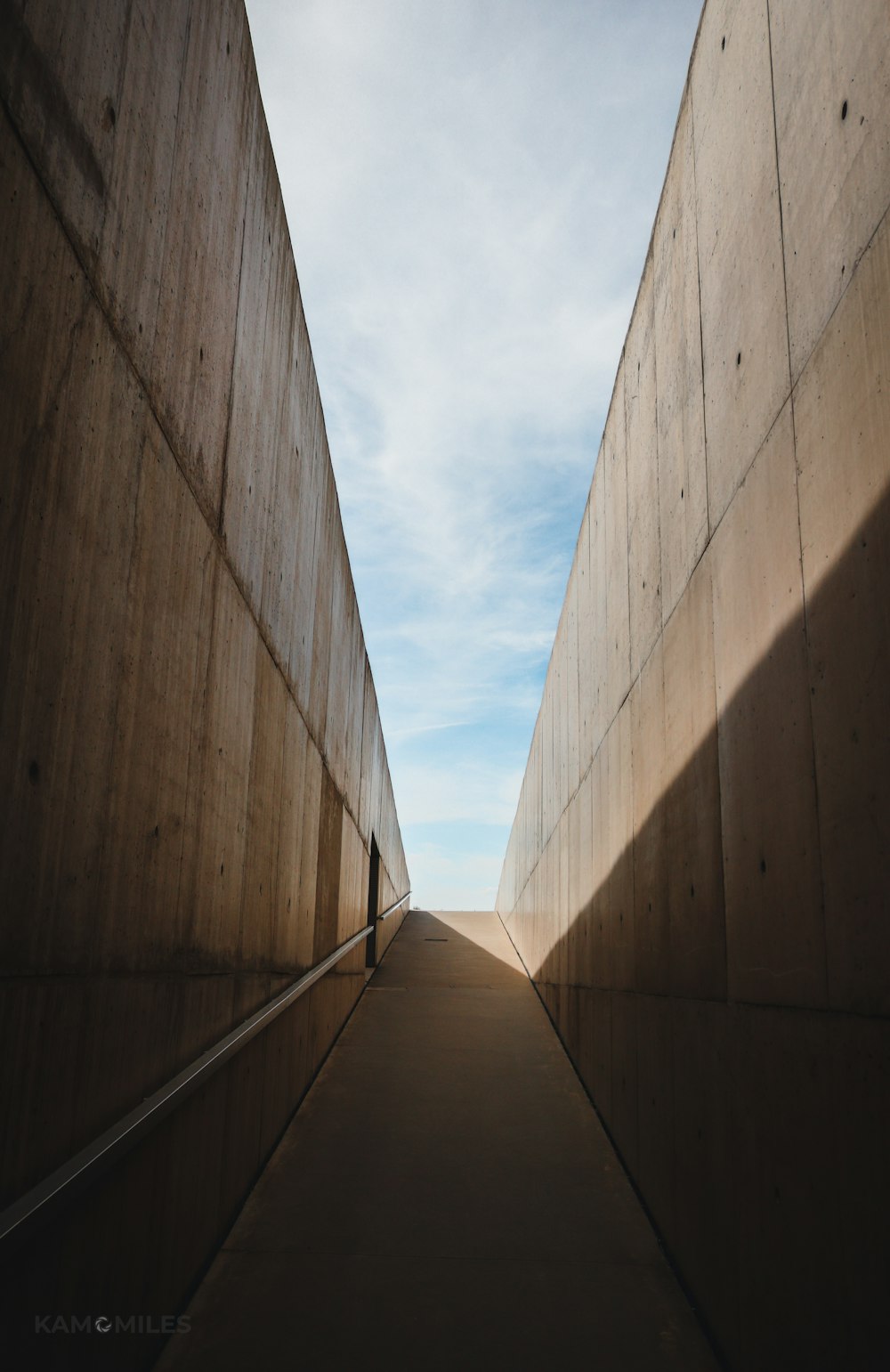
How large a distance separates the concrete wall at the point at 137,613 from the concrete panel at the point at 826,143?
1586 mm

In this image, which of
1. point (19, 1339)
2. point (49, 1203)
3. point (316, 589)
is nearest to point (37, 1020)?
point (49, 1203)

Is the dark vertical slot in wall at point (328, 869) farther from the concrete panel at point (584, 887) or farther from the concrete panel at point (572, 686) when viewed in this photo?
the concrete panel at point (572, 686)

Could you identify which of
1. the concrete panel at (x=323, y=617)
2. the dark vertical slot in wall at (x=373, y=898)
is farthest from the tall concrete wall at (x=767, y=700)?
the dark vertical slot in wall at (x=373, y=898)

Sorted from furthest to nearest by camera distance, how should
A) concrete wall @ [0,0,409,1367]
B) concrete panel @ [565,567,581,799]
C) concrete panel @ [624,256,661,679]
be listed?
1. concrete panel @ [565,567,581,799]
2. concrete panel @ [624,256,661,679]
3. concrete wall @ [0,0,409,1367]

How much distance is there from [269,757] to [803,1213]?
2688mm

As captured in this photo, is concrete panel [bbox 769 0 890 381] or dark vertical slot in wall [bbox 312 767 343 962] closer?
concrete panel [bbox 769 0 890 381]

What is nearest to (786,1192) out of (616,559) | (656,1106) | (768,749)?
(768,749)

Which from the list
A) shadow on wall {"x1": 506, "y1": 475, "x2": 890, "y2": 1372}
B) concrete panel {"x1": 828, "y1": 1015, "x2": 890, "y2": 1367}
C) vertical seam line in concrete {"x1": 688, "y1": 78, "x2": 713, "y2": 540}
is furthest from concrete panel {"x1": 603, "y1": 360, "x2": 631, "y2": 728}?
concrete panel {"x1": 828, "y1": 1015, "x2": 890, "y2": 1367}

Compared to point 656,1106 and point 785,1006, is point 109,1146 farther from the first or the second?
point 656,1106

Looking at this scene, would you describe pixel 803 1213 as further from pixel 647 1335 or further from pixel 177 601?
pixel 177 601

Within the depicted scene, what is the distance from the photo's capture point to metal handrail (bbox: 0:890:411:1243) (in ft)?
5.51

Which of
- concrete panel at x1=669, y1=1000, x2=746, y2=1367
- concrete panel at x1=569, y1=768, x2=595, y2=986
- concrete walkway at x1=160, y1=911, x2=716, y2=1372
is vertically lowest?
concrete walkway at x1=160, y1=911, x2=716, y2=1372

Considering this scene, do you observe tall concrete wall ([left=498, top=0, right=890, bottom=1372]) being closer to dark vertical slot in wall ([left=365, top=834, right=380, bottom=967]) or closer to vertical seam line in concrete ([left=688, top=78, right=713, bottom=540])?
vertical seam line in concrete ([left=688, top=78, right=713, bottom=540])

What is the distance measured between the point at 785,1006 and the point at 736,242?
226cm
